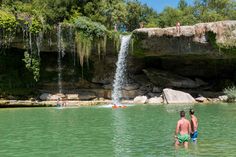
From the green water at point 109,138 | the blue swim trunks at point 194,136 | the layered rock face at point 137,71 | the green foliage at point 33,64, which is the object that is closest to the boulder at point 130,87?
the layered rock face at point 137,71

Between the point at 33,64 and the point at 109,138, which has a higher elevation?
the point at 33,64

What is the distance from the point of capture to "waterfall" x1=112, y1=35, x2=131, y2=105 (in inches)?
1280

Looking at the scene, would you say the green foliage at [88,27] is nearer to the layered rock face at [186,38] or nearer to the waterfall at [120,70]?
the waterfall at [120,70]

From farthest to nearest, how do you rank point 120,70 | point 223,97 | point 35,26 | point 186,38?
point 120,70
point 223,97
point 35,26
point 186,38

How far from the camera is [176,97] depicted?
1214 inches

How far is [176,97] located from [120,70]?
581cm

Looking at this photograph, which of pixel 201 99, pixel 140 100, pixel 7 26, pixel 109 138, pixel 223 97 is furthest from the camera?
pixel 140 100

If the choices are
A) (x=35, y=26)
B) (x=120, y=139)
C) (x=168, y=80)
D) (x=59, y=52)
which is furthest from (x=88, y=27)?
(x=120, y=139)

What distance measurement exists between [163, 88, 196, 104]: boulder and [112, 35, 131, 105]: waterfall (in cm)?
399

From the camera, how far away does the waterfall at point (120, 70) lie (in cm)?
3250

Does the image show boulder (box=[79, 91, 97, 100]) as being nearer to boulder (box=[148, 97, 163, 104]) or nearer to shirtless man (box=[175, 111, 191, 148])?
boulder (box=[148, 97, 163, 104])

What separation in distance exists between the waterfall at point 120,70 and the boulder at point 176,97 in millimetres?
3992

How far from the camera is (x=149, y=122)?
1759 centimetres

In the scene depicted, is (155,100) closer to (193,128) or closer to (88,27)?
(88,27)
